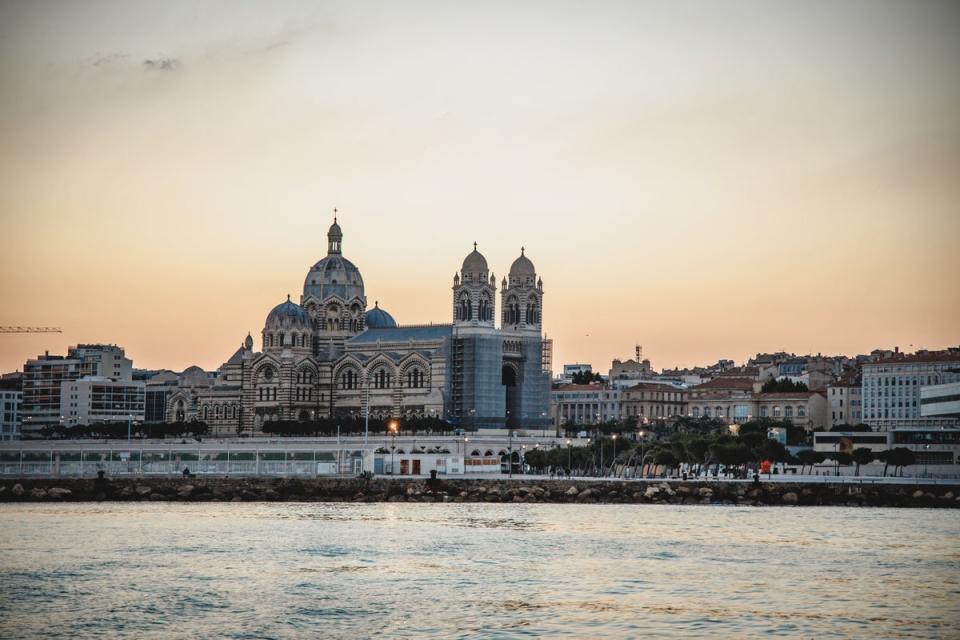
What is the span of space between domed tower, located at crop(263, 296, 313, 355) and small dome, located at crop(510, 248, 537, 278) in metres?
20.8

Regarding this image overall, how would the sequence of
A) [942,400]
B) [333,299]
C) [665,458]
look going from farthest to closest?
[333,299], [942,400], [665,458]

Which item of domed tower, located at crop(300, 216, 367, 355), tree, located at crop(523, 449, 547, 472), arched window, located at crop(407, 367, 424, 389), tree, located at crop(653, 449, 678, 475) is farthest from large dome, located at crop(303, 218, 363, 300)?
tree, located at crop(653, 449, 678, 475)

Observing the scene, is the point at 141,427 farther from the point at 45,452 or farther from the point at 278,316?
the point at 45,452

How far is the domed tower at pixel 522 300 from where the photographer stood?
14843 cm

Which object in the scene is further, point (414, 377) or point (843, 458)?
point (414, 377)

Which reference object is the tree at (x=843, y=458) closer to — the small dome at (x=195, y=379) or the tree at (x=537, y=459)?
the tree at (x=537, y=459)

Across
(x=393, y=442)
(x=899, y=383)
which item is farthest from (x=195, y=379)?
(x=899, y=383)

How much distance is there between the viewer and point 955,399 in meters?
114

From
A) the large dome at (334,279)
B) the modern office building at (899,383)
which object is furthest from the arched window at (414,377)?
the modern office building at (899,383)

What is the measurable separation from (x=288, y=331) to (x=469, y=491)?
5880cm

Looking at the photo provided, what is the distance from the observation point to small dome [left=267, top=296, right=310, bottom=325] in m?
154

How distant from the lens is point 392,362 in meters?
148

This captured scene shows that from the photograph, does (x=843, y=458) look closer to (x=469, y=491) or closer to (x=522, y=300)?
(x=469, y=491)

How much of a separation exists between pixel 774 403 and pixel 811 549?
134 m
